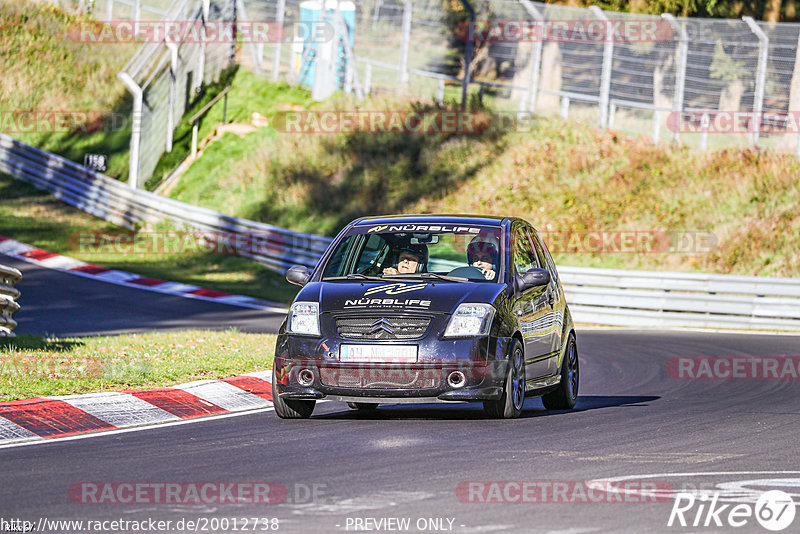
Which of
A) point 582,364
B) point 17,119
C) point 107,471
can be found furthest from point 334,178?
point 107,471

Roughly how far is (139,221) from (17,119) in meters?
11.5

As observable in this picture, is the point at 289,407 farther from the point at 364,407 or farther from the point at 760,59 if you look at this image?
the point at 760,59

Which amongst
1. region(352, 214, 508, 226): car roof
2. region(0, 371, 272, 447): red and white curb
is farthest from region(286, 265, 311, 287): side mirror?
region(0, 371, 272, 447): red and white curb

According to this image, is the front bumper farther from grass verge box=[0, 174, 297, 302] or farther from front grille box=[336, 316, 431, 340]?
grass verge box=[0, 174, 297, 302]

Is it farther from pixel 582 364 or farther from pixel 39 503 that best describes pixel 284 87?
pixel 39 503

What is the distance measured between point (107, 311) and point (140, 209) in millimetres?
12050

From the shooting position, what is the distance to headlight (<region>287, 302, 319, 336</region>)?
30.5 feet

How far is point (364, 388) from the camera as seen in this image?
9.09 m

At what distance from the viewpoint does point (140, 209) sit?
104 feet

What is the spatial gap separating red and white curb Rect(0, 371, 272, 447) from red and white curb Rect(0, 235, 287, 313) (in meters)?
11.5

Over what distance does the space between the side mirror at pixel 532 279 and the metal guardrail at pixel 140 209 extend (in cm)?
1586

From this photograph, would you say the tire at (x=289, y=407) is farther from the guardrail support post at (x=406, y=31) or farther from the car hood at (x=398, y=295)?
the guardrail support post at (x=406, y=31)
